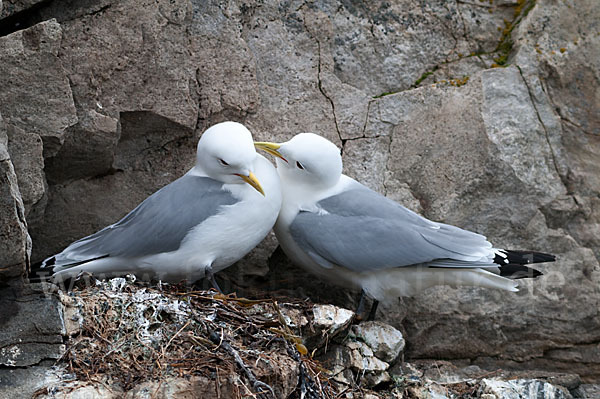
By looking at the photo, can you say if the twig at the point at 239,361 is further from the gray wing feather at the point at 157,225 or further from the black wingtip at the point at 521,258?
the black wingtip at the point at 521,258

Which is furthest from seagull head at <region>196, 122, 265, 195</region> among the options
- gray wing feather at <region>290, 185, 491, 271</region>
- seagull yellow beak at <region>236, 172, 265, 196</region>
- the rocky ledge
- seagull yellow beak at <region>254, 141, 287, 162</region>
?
the rocky ledge

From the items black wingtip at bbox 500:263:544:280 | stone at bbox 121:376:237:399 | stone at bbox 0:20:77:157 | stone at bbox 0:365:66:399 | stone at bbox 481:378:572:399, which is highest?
stone at bbox 0:20:77:157

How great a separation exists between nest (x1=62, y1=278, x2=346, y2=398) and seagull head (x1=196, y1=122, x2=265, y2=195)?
1.74 feet

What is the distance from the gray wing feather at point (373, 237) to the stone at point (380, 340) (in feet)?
0.81

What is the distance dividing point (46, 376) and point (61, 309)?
0.88ft

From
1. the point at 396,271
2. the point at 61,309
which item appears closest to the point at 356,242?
the point at 396,271

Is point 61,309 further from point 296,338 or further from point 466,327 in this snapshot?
point 466,327

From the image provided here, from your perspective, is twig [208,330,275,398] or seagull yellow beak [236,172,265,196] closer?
twig [208,330,275,398]

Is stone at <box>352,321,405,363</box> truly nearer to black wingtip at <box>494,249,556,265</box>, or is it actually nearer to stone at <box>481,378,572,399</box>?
stone at <box>481,378,572,399</box>

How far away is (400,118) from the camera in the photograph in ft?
13.1

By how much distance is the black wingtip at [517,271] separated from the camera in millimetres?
3344

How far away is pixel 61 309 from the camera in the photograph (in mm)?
2646

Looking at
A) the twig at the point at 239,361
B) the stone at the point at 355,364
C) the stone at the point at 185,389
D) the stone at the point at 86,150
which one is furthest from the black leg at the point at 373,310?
the stone at the point at 86,150

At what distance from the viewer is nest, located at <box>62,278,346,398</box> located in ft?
8.35
